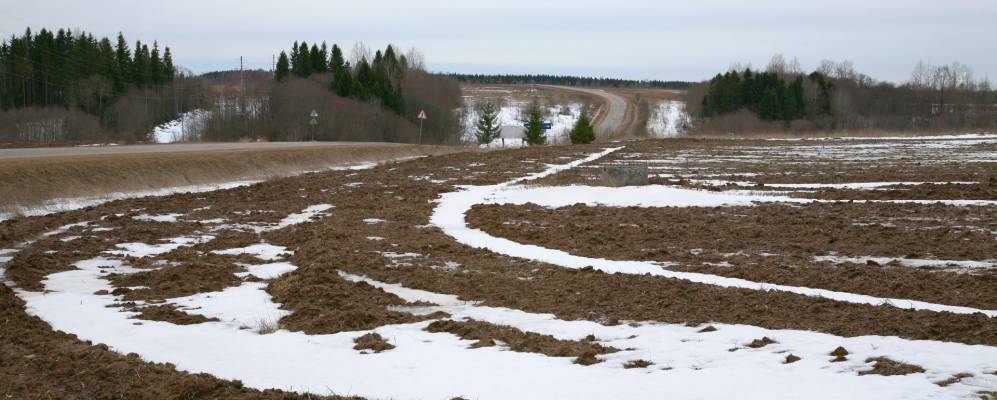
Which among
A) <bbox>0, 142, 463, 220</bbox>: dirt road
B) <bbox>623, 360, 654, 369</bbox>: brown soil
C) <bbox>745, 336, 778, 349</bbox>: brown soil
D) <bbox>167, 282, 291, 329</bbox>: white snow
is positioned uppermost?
<bbox>0, 142, 463, 220</bbox>: dirt road

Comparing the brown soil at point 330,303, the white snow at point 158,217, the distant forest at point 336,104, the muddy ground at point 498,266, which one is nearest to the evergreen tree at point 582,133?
the distant forest at point 336,104

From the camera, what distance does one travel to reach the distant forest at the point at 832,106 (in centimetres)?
12188

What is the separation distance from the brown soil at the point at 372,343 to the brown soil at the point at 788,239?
5.89 meters

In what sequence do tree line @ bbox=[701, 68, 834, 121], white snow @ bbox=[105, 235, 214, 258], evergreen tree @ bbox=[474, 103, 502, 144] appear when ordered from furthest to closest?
tree line @ bbox=[701, 68, 834, 121] → evergreen tree @ bbox=[474, 103, 502, 144] → white snow @ bbox=[105, 235, 214, 258]

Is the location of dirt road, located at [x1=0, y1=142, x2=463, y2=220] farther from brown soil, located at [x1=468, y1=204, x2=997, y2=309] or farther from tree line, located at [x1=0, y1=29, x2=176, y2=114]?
tree line, located at [x1=0, y1=29, x2=176, y2=114]

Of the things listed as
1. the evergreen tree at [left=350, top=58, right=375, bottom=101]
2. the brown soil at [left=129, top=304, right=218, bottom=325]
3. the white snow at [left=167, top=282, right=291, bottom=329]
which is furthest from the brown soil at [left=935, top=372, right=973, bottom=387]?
the evergreen tree at [left=350, top=58, right=375, bottom=101]

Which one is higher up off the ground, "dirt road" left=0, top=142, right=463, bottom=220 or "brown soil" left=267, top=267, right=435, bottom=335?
"dirt road" left=0, top=142, right=463, bottom=220

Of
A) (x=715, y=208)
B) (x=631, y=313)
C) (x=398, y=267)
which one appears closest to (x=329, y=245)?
(x=398, y=267)

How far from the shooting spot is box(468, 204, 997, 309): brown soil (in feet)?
39.5

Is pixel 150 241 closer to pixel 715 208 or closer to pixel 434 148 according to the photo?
pixel 715 208

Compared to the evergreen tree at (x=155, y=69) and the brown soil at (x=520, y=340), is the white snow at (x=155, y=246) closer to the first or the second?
the brown soil at (x=520, y=340)

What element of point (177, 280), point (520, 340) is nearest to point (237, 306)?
point (177, 280)

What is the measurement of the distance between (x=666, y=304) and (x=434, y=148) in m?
54.6

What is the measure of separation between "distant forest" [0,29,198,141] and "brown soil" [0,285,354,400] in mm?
72268
